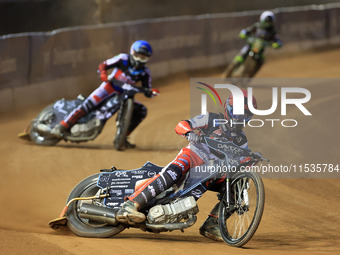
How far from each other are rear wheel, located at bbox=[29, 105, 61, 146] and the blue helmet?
1.89 metres

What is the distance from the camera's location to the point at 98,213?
8.18m

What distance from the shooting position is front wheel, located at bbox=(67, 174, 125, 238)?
8.20 metres

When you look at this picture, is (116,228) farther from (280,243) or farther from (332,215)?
(332,215)

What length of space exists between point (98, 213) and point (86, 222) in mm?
303

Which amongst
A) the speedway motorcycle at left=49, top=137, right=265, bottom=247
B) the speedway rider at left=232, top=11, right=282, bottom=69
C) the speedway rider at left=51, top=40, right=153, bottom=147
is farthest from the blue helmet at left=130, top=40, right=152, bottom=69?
the speedway rider at left=232, top=11, right=282, bottom=69

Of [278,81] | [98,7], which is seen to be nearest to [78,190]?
[278,81]

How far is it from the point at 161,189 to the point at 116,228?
71 centimetres

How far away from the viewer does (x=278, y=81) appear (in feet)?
72.3

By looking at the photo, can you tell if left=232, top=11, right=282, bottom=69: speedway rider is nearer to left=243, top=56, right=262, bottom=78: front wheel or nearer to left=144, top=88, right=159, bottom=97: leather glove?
left=243, top=56, right=262, bottom=78: front wheel

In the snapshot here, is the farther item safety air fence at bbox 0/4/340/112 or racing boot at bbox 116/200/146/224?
safety air fence at bbox 0/4/340/112

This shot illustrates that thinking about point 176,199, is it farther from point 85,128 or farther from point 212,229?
point 85,128

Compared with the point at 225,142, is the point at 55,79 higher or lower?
higher

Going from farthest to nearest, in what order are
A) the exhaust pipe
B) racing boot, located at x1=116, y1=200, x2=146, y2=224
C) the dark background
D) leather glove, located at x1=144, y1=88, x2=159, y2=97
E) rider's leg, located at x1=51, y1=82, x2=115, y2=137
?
the dark background → rider's leg, located at x1=51, y1=82, x2=115, y2=137 → leather glove, located at x1=144, y1=88, x2=159, y2=97 → the exhaust pipe → racing boot, located at x1=116, y1=200, x2=146, y2=224

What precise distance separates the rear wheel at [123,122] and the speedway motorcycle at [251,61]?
24.4 feet
